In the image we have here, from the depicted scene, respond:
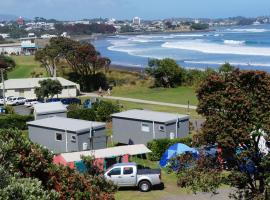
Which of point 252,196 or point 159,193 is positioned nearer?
point 252,196

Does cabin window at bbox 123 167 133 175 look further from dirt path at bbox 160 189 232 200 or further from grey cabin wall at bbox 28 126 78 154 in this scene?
grey cabin wall at bbox 28 126 78 154

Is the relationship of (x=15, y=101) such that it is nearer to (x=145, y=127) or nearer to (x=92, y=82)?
(x=92, y=82)

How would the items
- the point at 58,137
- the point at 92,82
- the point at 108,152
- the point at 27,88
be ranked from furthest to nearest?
the point at 92,82
the point at 27,88
the point at 58,137
the point at 108,152

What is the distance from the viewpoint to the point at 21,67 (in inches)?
3455

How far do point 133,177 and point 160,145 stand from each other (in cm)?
611

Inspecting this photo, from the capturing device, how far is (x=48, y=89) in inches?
2026

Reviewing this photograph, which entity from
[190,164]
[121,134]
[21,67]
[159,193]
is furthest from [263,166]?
[21,67]

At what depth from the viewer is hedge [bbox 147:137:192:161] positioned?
27.7 meters

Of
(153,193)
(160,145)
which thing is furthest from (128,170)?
(160,145)

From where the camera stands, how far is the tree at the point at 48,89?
5101 centimetres

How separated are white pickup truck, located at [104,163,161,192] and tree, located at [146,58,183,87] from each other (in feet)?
134

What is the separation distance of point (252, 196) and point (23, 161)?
6.58 meters

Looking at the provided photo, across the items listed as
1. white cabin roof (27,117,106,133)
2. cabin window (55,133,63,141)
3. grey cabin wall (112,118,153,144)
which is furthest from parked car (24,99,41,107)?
cabin window (55,133,63,141)

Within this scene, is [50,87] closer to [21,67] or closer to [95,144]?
[95,144]
